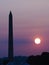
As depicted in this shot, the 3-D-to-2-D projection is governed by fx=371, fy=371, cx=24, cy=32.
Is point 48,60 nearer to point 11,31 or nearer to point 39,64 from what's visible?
point 39,64

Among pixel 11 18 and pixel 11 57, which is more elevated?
pixel 11 18

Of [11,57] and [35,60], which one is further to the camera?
[11,57]

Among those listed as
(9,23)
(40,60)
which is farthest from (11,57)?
(40,60)

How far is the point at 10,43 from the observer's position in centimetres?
7100

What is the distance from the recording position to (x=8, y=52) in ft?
235

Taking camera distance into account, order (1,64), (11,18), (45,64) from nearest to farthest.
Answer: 1. (45,64)
2. (11,18)
3. (1,64)

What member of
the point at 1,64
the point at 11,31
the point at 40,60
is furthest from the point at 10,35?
the point at 40,60

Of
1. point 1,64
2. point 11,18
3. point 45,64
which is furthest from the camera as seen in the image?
point 1,64

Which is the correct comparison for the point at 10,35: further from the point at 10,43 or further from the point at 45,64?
the point at 45,64

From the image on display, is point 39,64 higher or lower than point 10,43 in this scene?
lower

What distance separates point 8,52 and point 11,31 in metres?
4.27

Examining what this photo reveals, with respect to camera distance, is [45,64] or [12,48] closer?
[45,64]

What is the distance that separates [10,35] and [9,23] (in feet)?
7.55

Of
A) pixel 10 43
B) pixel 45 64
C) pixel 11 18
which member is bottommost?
pixel 45 64
